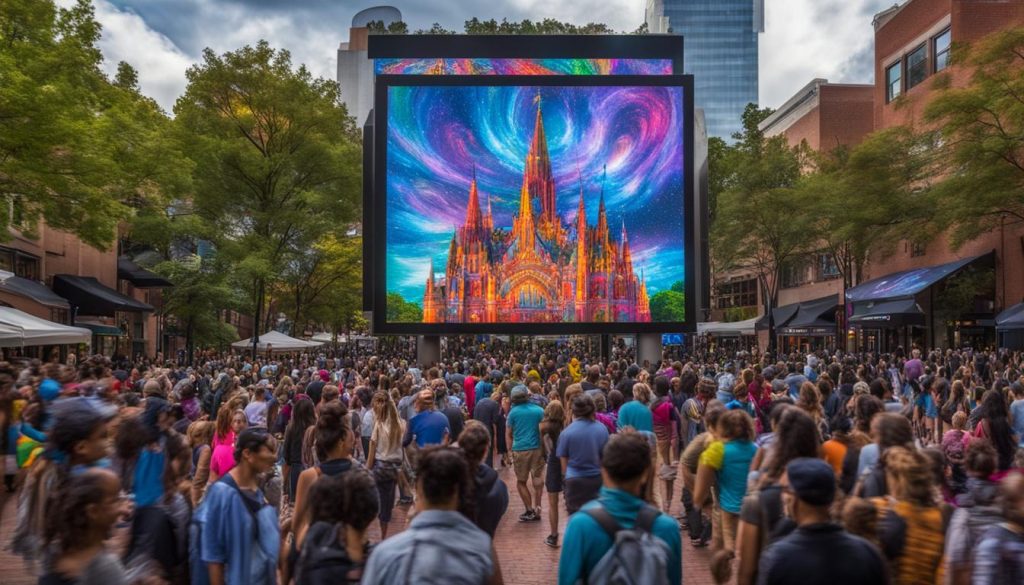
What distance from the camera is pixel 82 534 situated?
3406 millimetres

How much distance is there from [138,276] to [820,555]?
37679mm

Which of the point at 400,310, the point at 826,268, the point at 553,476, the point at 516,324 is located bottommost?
the point at 553,476

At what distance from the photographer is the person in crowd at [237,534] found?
14.7 feet

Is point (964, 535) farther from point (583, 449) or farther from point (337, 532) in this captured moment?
point (583, 449)

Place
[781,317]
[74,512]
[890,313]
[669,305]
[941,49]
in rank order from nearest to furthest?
[74,512] → [669,305] → [890,313] → [941,49] → [781,317]

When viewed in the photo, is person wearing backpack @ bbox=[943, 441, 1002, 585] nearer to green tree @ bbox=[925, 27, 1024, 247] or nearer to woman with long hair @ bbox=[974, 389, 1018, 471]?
woman with long hair @ bbox=[974, 389, 1018, 471]

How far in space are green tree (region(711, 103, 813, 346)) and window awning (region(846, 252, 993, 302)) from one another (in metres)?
3.74

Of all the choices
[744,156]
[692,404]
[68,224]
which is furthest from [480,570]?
[744,156]

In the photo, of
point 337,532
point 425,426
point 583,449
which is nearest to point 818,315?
point 425,426

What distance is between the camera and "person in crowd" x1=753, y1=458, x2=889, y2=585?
11.4 feet

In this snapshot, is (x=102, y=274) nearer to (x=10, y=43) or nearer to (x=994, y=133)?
(x=10, y=43)

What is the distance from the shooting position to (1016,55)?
2736 cm

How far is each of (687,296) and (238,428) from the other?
2421 centimetres

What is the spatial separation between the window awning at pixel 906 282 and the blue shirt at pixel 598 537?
32.9 metres
